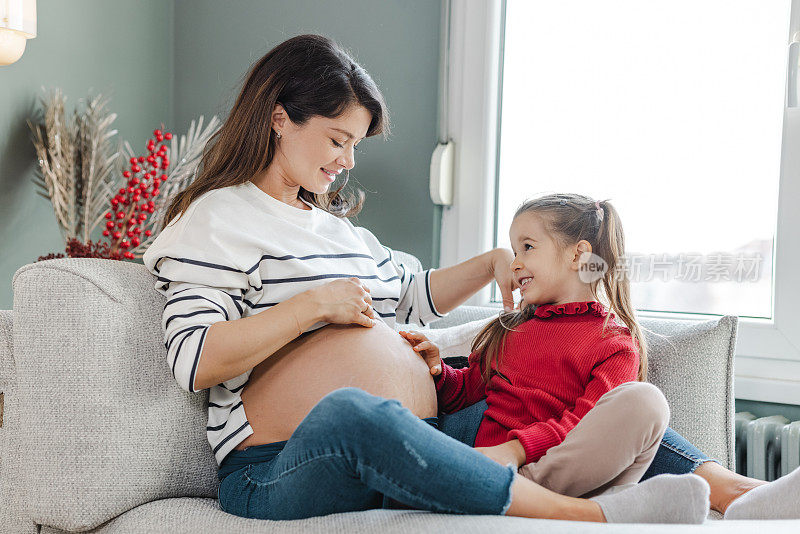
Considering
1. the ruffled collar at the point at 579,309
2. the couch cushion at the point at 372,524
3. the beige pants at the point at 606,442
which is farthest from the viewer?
the ruffled collar at the point at 579,309

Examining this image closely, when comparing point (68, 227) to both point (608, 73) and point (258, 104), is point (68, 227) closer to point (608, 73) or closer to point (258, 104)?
point (258, 104)

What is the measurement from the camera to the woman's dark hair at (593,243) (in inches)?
52.3

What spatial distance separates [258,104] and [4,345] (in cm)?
59

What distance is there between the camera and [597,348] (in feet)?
4.06

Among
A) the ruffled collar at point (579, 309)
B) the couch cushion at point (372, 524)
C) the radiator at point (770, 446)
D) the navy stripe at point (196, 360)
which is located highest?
the ruffled collar at point (579, 309)

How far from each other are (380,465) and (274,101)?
0.72 m

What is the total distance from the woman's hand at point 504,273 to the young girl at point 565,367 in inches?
1.2

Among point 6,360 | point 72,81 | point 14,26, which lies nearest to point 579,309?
point 6,360

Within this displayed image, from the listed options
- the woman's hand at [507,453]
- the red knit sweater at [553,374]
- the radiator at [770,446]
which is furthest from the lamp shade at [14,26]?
the radiator at [770,446]

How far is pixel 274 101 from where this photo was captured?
1351mm

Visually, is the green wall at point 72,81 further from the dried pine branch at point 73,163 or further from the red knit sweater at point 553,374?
the red knit sweater at point 553,374

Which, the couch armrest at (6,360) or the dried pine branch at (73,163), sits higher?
the dried pine branch at (73,163)

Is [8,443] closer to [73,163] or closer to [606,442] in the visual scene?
[606,442]

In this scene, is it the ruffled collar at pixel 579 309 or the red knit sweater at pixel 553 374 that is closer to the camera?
A: the red knit sweater at pixel 553 374
